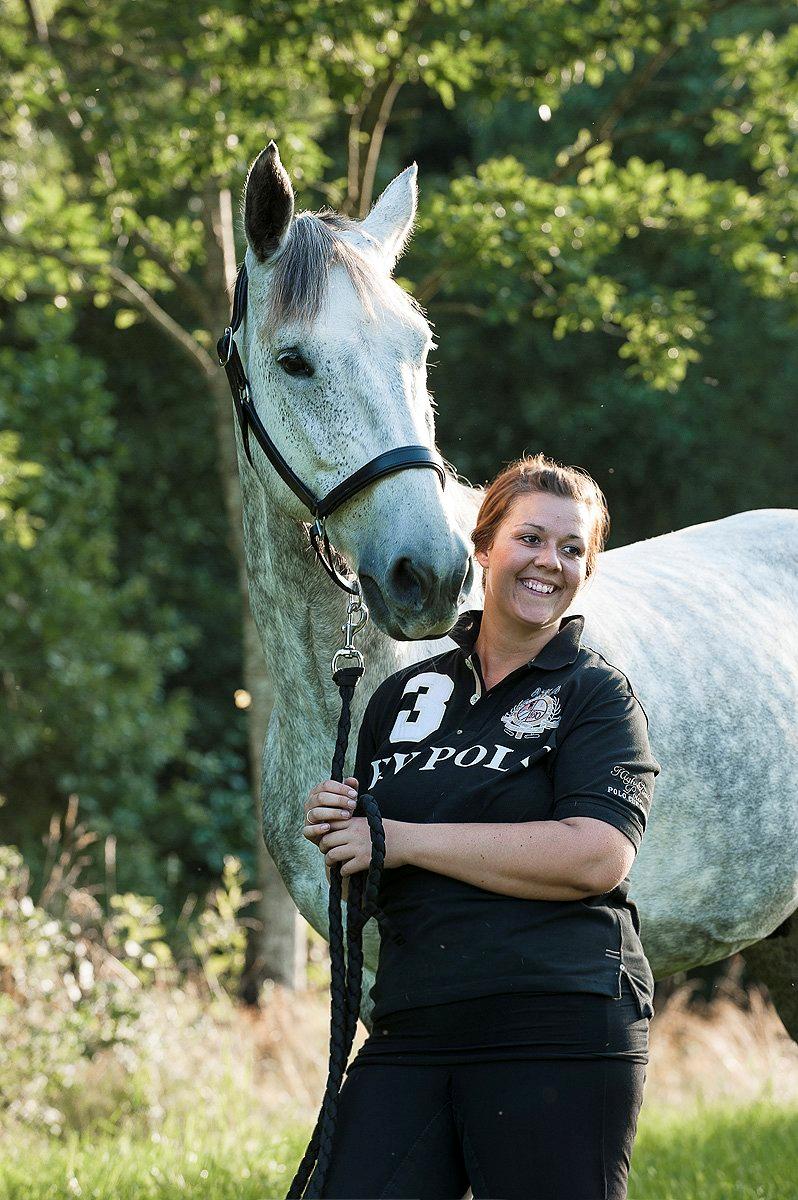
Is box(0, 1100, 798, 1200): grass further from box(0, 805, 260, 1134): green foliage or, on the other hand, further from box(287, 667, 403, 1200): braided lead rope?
box(287, 667, 403, 1200): braided lead rope

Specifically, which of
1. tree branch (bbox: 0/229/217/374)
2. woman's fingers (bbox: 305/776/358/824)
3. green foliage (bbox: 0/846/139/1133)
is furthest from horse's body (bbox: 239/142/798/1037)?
tree branch (bbox: 0/229/217/374)

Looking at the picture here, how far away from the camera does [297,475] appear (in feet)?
7.86

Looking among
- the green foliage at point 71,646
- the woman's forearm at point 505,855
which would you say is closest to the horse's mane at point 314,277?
the woman's forearm at point 505,855

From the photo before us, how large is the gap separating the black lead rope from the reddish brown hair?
123 mm

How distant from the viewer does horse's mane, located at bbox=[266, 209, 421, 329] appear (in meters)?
2.33

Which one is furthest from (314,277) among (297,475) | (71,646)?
(71,646)

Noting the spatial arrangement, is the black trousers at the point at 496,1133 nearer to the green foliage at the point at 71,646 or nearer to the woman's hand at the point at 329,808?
the woman's hand at the point at 329,808

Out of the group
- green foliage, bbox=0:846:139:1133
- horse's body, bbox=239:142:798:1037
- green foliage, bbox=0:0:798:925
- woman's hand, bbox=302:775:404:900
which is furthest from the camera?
green foliage, bbox=0:0:798:925

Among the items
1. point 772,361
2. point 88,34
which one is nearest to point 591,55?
point 88,34

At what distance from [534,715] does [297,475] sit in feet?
2.41

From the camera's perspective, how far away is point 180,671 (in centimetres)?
1326

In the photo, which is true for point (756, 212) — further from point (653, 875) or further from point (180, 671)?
point (180, 671)

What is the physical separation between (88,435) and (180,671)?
3342mm

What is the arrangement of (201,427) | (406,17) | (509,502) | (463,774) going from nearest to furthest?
(463,774) → (509,502) → (406,17) → (201,427)
